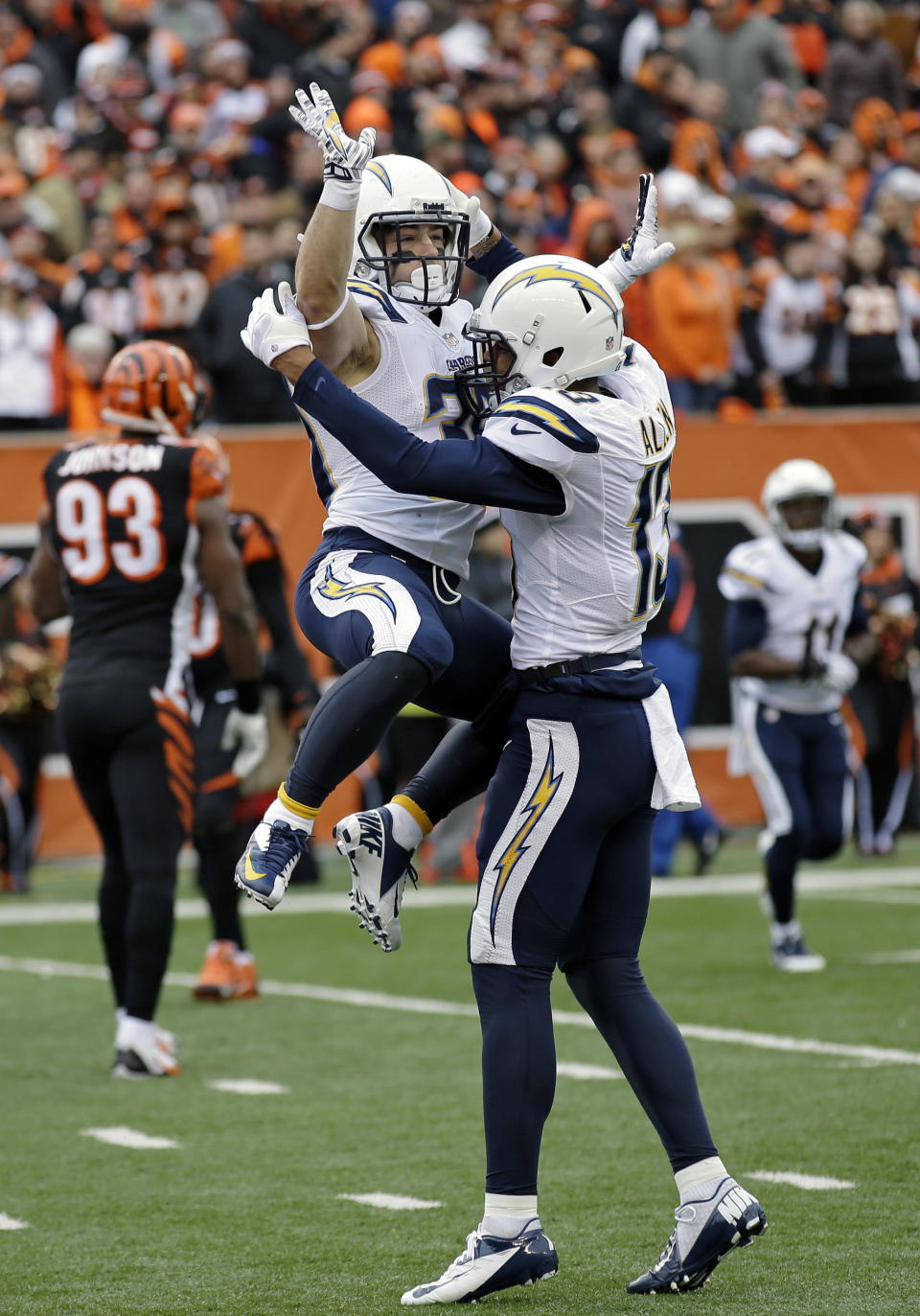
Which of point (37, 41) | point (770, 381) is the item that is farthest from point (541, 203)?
point (37, 41)

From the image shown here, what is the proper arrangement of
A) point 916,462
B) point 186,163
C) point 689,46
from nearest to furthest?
point 916,462
point 186,163
point 689,46

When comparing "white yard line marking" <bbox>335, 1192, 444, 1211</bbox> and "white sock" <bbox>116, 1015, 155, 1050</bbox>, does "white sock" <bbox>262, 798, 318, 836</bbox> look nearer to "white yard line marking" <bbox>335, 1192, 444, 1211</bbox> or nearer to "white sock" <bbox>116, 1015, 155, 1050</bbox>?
"white yard line marking" <bbox>335, 1192, 444, 1211</bbox>

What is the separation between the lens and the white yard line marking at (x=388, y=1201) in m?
4.70

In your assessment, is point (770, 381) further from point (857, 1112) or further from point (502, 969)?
point (502, 969)

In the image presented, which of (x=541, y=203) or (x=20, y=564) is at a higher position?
(x=541, y=203)

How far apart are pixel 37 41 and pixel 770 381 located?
684cm

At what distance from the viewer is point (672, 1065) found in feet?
13.3

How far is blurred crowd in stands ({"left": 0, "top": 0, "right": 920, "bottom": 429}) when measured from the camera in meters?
12.8

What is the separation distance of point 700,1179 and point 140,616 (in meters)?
3.04

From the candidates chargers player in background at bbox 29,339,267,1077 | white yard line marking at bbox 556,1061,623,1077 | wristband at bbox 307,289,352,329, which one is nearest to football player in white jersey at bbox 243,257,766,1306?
wristband at bbox 307,289,352,329

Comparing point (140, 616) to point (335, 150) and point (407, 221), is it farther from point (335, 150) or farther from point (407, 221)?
point (335, 150)

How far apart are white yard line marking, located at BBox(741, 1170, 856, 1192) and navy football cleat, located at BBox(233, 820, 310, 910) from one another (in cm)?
147

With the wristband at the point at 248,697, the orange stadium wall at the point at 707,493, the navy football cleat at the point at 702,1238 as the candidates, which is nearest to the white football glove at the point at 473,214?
the navy football cleat at the point at 702,1238

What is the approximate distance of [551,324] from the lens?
405 centimetres
